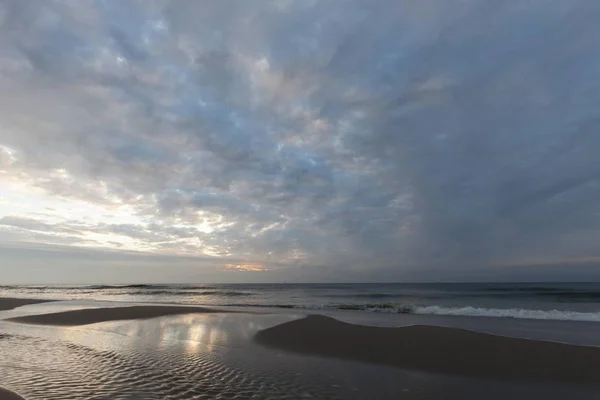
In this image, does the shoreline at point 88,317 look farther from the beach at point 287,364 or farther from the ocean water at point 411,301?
the ocean water at point 411,301

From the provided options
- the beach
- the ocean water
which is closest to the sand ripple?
the beach

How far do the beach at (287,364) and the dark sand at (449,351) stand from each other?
0.11 feet

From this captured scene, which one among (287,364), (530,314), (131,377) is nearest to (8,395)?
(131,377)

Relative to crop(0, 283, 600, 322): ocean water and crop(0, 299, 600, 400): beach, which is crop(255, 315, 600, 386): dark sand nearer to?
crop(0, 299, 600, 400): beach

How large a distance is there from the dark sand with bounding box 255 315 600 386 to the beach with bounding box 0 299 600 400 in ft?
0.11

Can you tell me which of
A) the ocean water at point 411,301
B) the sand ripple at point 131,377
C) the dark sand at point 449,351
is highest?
the sand ripple at point 131,377

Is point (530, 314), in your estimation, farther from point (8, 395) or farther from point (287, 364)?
point (8, 395)

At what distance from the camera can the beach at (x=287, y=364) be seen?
7.62 metres

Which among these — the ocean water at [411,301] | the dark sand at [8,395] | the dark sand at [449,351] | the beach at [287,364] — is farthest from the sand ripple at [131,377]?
the ocean water at [411,301]

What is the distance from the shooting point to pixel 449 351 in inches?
473

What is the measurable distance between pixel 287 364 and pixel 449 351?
580cm

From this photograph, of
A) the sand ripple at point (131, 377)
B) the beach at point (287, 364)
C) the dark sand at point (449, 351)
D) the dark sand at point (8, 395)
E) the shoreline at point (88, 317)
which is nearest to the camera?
the dark sand at point (8, 395)

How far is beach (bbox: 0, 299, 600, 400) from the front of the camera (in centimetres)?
762

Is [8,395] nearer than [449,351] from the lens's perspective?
Yes
